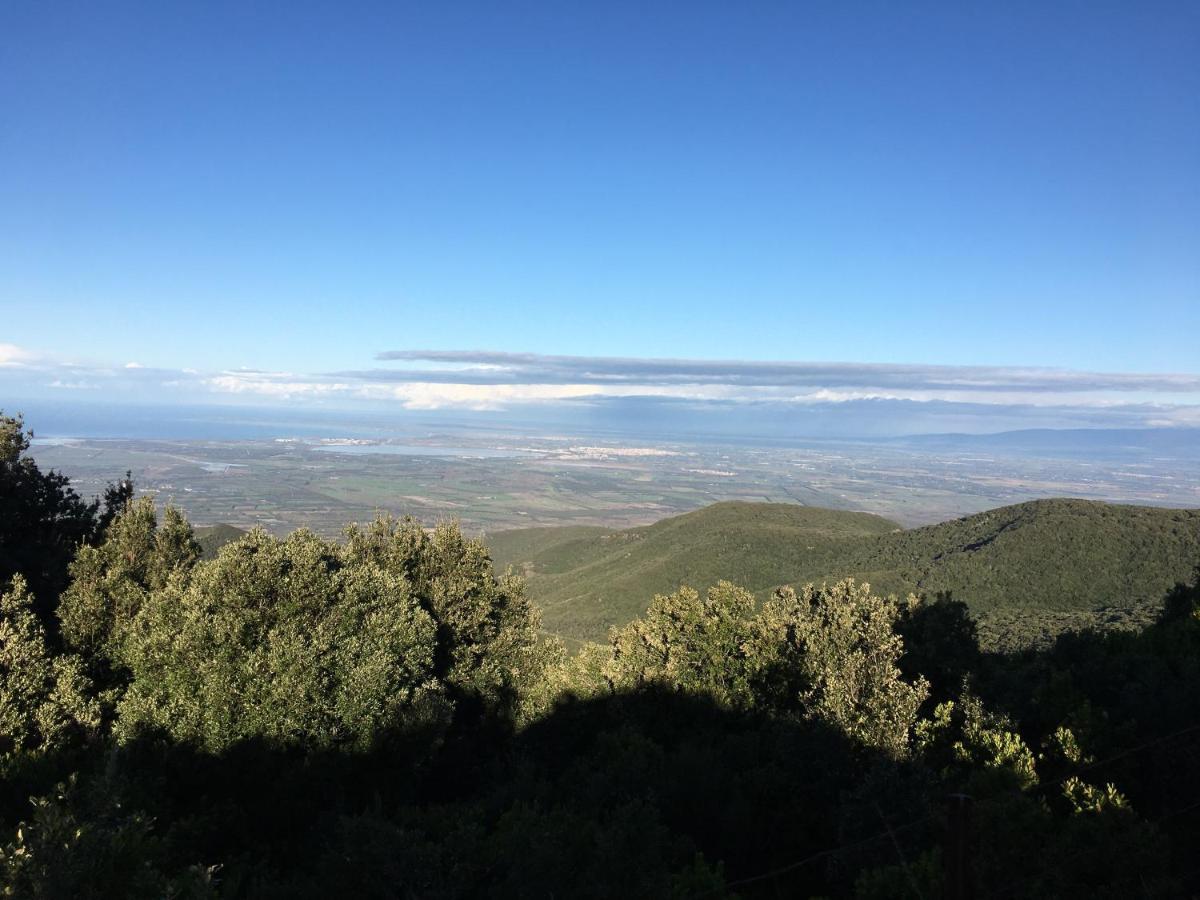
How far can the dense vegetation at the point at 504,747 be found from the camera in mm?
9688

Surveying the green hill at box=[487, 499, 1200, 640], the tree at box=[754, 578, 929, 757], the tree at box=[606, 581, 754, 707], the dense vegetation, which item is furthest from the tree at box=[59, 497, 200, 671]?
the green hill at box=[487, 499, 1200, 640]

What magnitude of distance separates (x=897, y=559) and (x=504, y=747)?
74.2m

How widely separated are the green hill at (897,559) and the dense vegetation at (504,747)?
127 feet

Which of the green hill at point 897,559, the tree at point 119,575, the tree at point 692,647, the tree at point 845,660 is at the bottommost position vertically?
→ the green hill at point 897,559

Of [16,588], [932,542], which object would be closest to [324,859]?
[16,588]

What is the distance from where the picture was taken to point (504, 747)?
2183 cm

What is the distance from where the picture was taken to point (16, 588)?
54.0 feet

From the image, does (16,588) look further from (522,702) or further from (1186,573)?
(1186,573)

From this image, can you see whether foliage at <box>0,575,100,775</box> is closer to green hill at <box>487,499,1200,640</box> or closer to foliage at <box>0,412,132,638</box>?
foliage at <box>0,412,132,638</box>

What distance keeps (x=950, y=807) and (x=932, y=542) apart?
92041 mm

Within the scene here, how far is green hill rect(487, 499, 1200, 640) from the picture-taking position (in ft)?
219

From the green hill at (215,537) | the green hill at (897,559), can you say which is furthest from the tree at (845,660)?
the green hill at (215,537)

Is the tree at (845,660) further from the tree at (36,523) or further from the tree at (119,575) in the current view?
the tree at (36,523)

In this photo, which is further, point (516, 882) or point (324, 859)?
point (324, 859)
